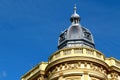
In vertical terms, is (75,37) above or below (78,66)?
above

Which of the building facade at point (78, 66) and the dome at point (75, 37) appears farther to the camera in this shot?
the dome at point (75, 37)

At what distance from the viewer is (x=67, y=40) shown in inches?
1918

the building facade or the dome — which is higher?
the dome

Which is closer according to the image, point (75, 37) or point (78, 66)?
point (78, 66)

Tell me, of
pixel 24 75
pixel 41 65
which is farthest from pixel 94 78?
pixel 24 75

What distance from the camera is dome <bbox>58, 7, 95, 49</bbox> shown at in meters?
48.6

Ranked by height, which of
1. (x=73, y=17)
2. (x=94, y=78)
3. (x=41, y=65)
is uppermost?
(x=73, y=17)

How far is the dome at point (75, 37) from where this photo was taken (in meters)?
48.6

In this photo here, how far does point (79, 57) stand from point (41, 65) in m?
6.05

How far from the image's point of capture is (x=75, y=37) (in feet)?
160

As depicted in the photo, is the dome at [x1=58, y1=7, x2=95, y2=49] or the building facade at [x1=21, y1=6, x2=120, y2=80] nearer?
the building facade at [x1=21, y1=6, x2=120, y2=80]

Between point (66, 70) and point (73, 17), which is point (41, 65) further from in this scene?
point (73, 17)

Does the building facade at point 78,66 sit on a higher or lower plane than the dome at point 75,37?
lower

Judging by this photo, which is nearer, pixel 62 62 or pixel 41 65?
pixel 62 62
